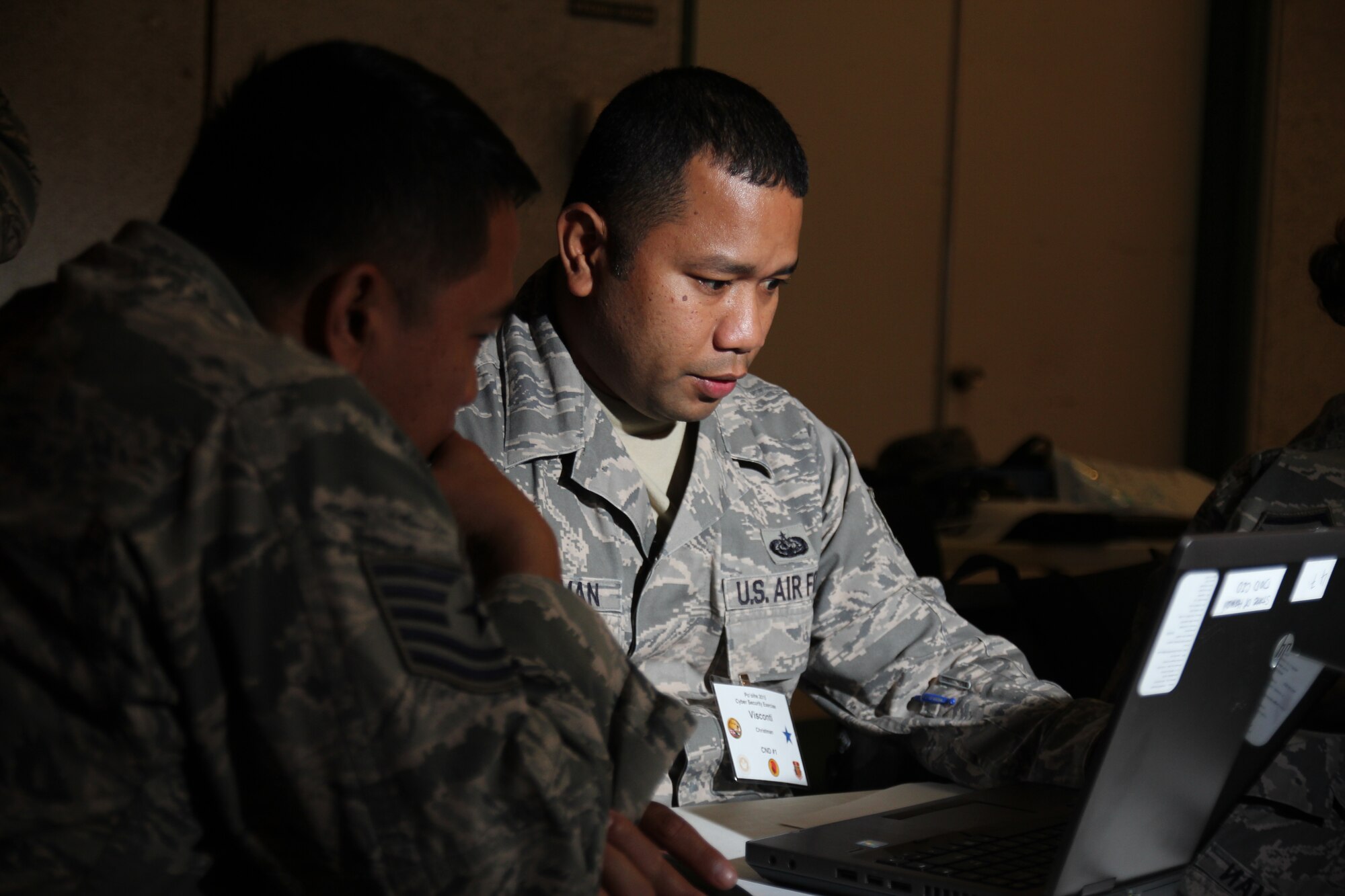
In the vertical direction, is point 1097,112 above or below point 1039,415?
above

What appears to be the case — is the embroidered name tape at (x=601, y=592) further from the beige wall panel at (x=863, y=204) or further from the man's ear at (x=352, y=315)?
the beige wall panel at (x=863, y=204)

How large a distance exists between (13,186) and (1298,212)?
177 inches

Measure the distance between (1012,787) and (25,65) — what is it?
2.91m

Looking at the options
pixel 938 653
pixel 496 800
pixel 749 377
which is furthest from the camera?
pixel 749 377

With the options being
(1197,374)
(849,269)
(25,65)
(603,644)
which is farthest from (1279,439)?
(603,644)

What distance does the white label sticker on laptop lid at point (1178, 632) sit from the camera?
773mm

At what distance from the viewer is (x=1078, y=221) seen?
4.75 meters

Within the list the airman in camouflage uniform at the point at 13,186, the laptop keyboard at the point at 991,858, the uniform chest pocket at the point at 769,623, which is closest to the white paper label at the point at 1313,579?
the laptop keyboard at the point at 991,858

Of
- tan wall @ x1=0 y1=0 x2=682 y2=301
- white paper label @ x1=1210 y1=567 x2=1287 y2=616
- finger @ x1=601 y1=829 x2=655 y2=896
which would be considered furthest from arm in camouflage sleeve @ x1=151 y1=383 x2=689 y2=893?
tan wall @ x1=0 y1=0 x2=682 y2=301

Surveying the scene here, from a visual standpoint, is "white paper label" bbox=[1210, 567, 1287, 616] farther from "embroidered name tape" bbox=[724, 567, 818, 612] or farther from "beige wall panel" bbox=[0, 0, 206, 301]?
"beige wall panel" bbox=[0, 0, 206, 301]

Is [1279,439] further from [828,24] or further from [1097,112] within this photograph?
[828,24]

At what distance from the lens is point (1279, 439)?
4.77 m

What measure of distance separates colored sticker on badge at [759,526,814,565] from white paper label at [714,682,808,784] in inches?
7.1

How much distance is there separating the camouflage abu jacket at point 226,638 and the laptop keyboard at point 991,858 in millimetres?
372
